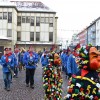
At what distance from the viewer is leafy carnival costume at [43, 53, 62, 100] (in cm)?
945

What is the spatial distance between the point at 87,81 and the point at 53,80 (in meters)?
4.55

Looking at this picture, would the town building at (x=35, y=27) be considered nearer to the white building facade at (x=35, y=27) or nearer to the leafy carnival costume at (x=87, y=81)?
the white building facade at (x=35, y=27)

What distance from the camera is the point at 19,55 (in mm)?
23234

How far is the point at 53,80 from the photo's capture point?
9602mm

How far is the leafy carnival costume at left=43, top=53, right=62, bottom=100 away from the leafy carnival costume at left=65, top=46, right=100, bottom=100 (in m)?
4.24

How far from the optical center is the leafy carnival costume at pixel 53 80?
31.0ft

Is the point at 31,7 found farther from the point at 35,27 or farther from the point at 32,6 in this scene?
the point at 35,27

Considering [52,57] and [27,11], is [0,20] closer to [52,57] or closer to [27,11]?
[27,11]

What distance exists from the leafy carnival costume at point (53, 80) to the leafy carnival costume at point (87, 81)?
424cm

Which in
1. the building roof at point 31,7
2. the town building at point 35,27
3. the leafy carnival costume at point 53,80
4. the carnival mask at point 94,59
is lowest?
the leafy carnival costume at point 53,80

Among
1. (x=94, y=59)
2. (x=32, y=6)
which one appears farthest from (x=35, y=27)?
(x=94, y=59)

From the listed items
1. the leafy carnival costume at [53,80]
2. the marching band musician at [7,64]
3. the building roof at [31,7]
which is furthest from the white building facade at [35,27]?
the leafy carnival costume at [53,80]

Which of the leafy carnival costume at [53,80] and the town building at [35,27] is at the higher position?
the town building at [35,27]

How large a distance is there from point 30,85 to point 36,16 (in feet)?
166
